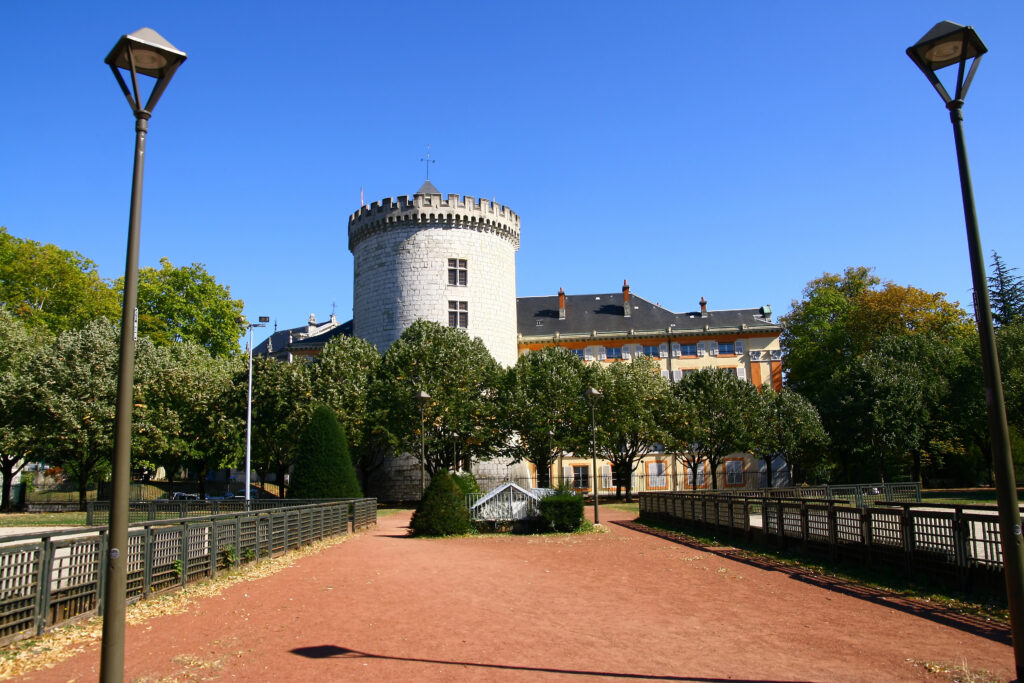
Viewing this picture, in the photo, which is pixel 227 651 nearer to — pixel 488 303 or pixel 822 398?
pixel 488 303

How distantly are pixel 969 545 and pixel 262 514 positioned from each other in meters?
13.7

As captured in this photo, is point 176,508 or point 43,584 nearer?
point 43,584

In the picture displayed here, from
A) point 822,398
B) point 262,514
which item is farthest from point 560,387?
point 262,514

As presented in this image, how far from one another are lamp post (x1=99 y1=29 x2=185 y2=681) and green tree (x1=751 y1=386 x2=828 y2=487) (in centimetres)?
4187

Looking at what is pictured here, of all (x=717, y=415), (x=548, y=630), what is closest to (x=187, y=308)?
(x=717, y=415)

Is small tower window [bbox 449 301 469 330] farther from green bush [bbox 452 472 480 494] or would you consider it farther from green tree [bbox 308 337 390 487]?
green bush [bbox 452 472 480 494]

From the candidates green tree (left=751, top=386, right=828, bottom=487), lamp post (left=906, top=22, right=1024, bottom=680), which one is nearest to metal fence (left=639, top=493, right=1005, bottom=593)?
lamp post (left=906, top=22, right=1024, bottom=680)

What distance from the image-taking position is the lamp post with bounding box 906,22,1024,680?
6152 millimetres

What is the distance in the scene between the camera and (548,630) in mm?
9359

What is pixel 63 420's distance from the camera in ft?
111

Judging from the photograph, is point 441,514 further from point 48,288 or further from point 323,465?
point 48,288

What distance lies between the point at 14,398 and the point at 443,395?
19.5m

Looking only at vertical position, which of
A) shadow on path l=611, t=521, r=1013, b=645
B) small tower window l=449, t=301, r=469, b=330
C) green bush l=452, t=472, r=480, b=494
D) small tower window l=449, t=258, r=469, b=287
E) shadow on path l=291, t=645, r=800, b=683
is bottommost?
shadow on path l=611, t=521, r=1013, b=645

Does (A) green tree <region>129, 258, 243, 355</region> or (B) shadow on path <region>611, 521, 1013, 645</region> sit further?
(A) green tree <region>129, 258, 243, 355</region>
